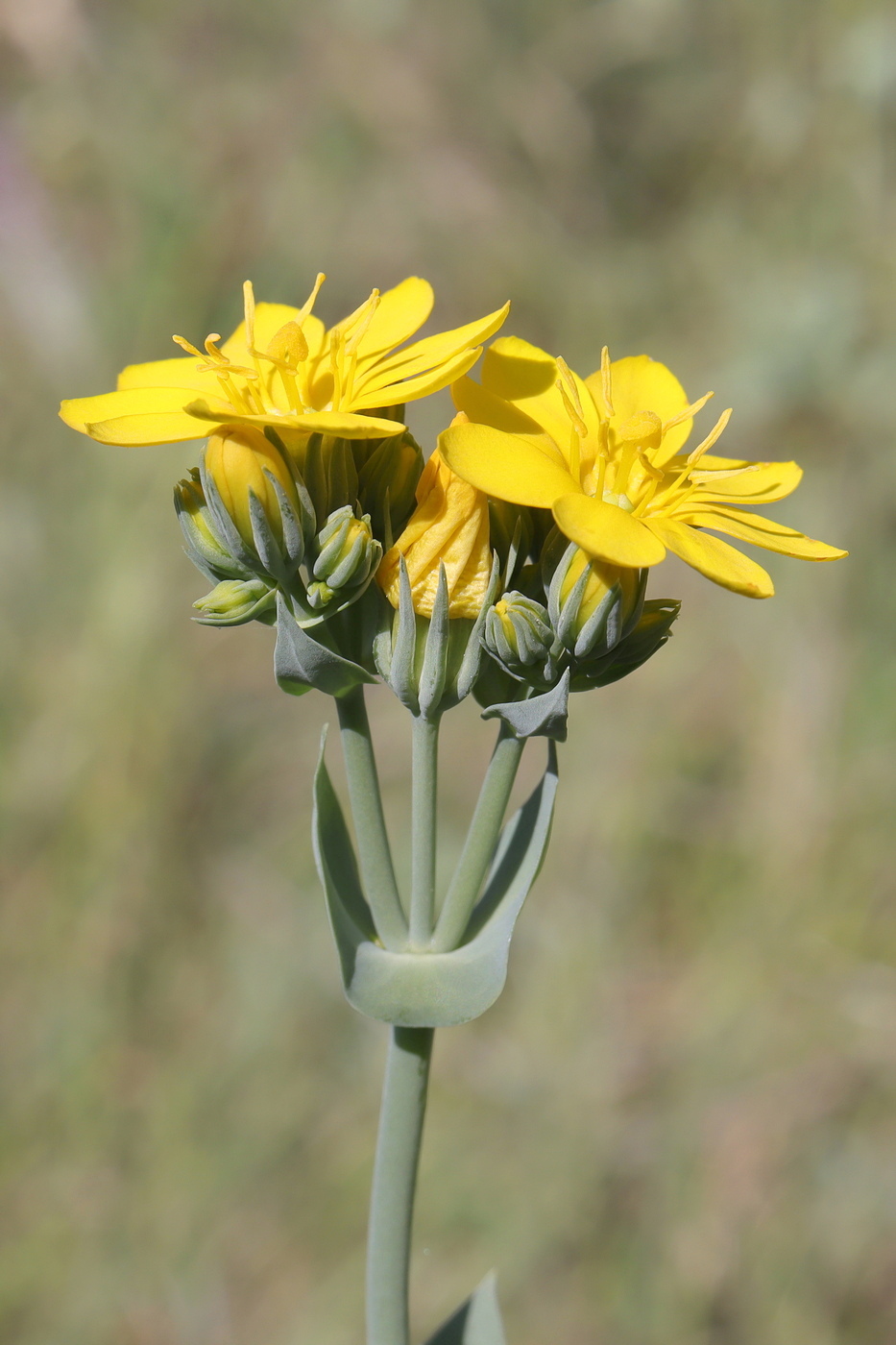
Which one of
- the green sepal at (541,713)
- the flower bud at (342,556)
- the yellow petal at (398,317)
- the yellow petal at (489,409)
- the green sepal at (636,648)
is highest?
the yellow petal at (398,317)

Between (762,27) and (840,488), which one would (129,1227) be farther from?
(762,27)

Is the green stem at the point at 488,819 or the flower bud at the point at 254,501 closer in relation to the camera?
the flower bud at the point at 254,501

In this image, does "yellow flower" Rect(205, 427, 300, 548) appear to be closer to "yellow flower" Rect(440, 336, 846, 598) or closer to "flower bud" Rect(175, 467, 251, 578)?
"flower bud" Rect(175, 467, 251, 578)

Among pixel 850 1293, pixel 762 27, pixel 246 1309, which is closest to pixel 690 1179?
pixel 850 1293

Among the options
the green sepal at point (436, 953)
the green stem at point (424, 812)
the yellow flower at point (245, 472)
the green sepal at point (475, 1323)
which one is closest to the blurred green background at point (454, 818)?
the green sepal at point (475, 1323)

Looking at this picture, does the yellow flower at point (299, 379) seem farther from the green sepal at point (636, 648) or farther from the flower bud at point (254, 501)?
the green sepal at point (636, 648)

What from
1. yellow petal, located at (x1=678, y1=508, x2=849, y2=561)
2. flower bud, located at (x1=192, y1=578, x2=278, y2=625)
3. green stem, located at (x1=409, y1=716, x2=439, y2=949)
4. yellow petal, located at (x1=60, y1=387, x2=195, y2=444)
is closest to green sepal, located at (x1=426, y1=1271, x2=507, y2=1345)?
green stem, located at (x1=409, y1=716, x2=439, y2=949)
